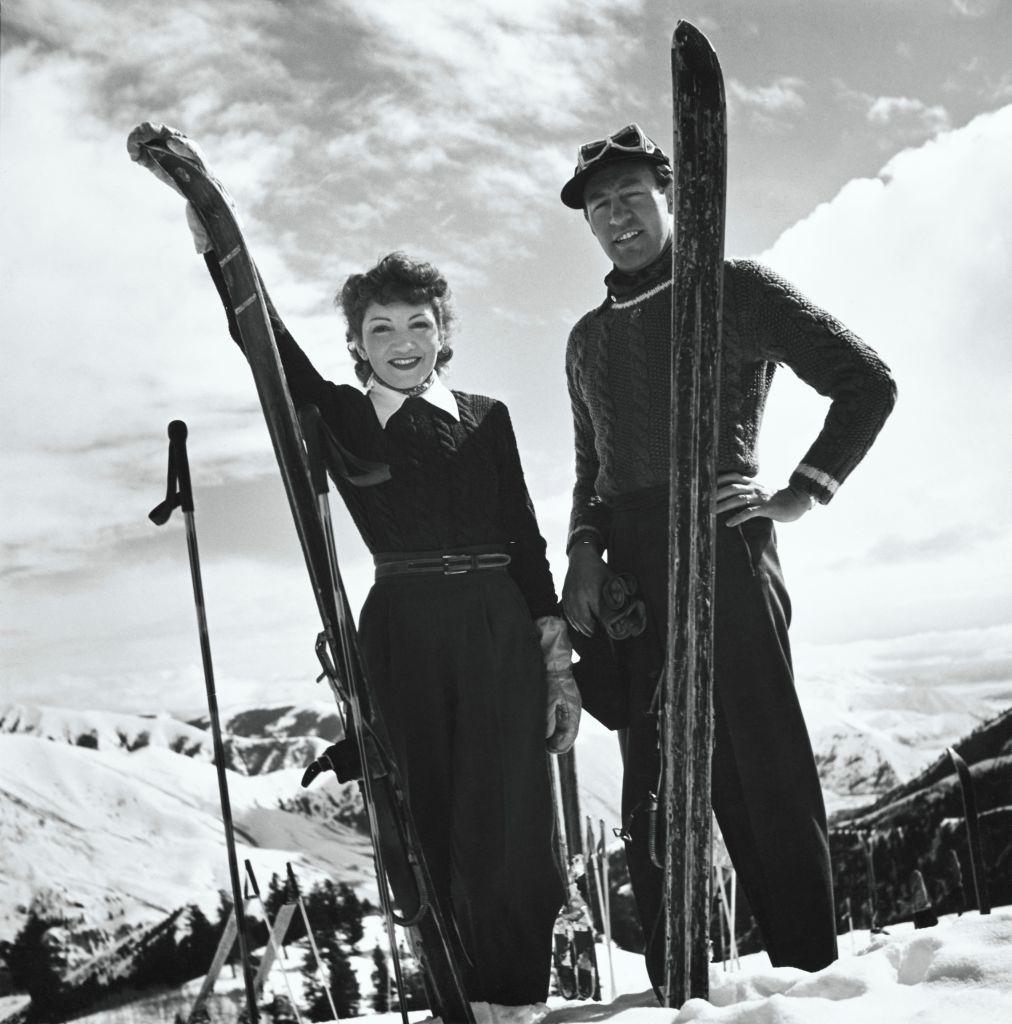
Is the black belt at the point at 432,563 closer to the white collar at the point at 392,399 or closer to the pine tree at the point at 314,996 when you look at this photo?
the white collar at the point at 392,399

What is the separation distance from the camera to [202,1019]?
627 centimetres

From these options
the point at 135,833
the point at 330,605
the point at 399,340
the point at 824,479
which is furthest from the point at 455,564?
the point at 135,833

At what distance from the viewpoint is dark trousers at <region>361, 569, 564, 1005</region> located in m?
2.15

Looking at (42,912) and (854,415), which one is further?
(42,912)

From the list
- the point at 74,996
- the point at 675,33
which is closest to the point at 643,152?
the point at 675,33

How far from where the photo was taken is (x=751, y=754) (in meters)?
2.10

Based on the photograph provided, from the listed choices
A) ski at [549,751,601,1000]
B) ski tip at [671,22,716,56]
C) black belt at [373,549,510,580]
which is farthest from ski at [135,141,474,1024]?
ski at [549,751,601,1000]

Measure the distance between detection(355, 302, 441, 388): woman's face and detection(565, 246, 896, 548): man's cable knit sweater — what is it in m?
0.35

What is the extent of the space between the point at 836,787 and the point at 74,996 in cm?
569

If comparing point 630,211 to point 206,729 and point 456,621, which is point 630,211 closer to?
point 456,621

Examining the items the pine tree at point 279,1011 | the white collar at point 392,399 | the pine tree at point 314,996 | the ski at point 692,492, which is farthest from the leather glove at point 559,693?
the pine tree at point 279,1011

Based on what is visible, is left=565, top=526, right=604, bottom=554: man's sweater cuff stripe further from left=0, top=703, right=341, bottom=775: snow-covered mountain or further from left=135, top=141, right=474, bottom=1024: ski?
left=0, top=703, right=341, bottom=775: snow-covered mountain

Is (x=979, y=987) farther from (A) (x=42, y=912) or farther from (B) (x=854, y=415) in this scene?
(A) (x=42, y=912)

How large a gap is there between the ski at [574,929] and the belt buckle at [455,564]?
4.51 ft
